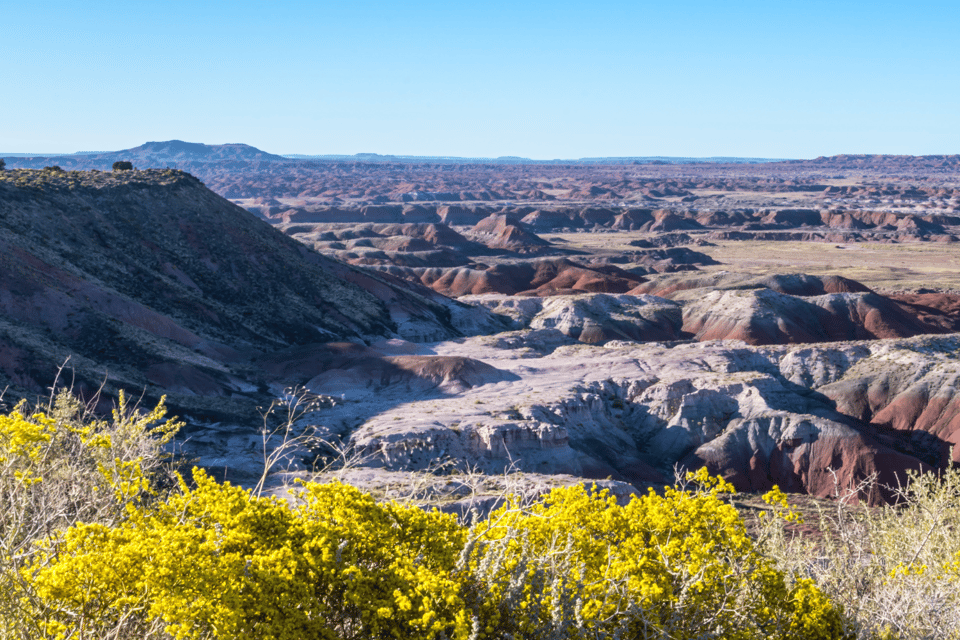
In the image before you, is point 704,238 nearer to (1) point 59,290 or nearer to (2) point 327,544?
(1) point 59,290

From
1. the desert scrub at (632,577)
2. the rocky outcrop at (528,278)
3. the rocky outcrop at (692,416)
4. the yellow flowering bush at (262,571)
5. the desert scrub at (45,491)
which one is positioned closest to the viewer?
the yellow flowering bush at (262,571)

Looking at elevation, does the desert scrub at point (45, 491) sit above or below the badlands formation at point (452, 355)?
above

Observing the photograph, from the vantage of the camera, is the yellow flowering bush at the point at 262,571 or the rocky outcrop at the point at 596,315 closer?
the yellow flowering bush at the point at 262,571

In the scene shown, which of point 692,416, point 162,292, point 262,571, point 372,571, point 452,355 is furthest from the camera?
point 162,292

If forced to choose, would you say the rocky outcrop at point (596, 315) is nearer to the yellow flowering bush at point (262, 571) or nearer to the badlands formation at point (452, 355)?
the badlands formation at point (452, 355)

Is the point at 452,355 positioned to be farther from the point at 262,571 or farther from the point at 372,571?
the point at 262,571

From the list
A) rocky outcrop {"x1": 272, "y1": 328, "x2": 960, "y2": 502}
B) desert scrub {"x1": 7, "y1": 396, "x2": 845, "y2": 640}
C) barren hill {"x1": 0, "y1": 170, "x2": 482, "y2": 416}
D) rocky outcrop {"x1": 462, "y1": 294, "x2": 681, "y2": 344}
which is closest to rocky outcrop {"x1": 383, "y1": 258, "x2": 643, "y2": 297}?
rocky outcrop {"x1": 462, "y1": 294, "x2": 681, "y2": 344}

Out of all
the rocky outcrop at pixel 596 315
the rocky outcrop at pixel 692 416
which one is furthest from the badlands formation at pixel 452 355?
the rocky outcrop at pixel 596 315

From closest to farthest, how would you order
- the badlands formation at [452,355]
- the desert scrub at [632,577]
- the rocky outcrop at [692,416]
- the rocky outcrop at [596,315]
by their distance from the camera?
1. the desert scrub at [632,577]
2. the badlands formation at [452,355]
3. the rocky outcrop at [692,416]
4. the rocky outcrop at [596,315]

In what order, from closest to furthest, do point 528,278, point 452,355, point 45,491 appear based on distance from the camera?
point 45,491
point 452,355
point 528,278

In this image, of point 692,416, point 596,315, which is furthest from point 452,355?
point 596,315

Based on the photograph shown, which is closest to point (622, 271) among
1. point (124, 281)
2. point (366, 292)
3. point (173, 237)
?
point (366, 292)

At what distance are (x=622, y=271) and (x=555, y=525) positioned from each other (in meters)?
87.8

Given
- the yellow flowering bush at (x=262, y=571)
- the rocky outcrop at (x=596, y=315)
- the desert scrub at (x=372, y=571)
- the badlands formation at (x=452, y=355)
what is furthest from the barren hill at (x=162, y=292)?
the yellow flowering bush at (x=262, y=571)
